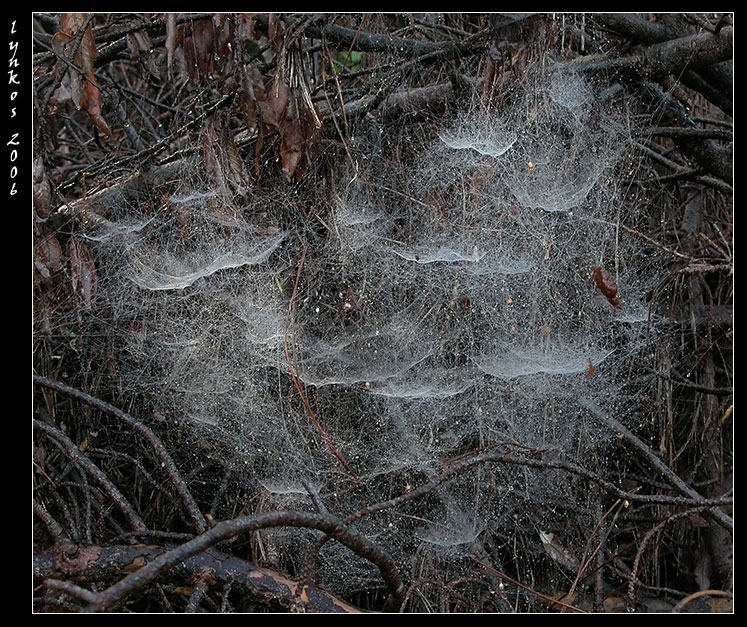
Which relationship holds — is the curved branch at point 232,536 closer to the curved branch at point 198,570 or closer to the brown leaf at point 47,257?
the curved branch at point 198,570

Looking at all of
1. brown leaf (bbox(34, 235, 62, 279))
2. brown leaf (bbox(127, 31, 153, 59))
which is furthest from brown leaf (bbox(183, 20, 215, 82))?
brown leaf (bbox(34, 235, 62, 279))

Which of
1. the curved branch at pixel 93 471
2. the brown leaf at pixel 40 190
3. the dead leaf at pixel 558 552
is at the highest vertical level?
the brown leaf at pixel 40 190

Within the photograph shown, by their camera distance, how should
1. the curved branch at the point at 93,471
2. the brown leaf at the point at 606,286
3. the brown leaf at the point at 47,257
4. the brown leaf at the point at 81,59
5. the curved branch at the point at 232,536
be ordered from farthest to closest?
the brown leaf at the point at 606,286, the brown leaf at the point at 47,257, the curved branch at the point at 93,471, the brown leaf at the point at 81,59, the curved branch at the point at 232,536

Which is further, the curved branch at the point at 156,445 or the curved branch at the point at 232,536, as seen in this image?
the curved branch at the point at 156,445

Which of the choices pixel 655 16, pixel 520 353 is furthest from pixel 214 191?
pixel 655 16

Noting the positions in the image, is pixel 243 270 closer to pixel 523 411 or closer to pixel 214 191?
pixel 214 191

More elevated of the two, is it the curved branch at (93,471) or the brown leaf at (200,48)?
the brown leaf at (200,48)

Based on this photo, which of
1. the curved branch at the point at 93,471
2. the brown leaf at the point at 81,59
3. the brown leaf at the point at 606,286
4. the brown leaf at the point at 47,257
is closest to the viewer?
the brown leaf at the point at 81,59

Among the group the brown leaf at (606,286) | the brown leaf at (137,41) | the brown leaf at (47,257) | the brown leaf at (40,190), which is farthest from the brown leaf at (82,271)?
the brown leaf at (606,286)

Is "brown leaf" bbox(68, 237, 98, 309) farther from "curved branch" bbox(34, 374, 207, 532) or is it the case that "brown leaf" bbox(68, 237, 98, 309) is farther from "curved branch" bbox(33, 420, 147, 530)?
"curved branch" bbox(33, 420, 147, 530)

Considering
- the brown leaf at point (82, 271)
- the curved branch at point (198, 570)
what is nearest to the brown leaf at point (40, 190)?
the brown leaf at point (82, 271)

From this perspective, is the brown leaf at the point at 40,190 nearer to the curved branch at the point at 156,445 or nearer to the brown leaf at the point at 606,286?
the curved branch at the point at 156,445
